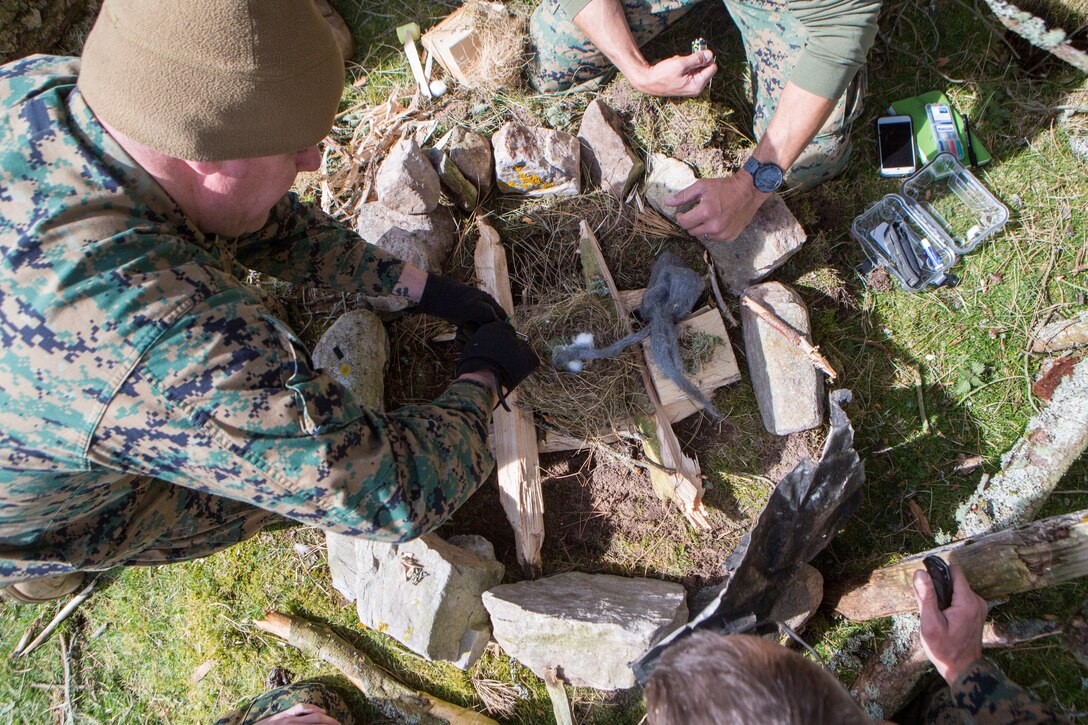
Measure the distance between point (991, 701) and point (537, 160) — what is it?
9.19 feet

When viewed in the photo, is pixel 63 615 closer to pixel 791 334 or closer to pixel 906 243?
pixel 791 334

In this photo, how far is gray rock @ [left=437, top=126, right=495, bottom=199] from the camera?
124 inches

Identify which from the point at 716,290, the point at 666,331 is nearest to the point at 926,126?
the point at 716,290

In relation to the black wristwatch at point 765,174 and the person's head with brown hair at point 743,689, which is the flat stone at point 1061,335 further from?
the person's head with brown hair at point 743,689

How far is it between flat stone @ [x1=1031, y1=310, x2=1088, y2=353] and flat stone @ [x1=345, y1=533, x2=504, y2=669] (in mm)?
2781

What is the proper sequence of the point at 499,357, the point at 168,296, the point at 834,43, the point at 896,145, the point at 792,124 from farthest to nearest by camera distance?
the point at 896,145 → the point at 792,124 → the point at 834,43 → the point at 499,357 → the point at 168,296

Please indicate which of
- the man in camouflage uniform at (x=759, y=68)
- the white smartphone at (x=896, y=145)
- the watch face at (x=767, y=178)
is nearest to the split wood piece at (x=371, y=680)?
the man in camouflage uniform at (x=759, y=68)

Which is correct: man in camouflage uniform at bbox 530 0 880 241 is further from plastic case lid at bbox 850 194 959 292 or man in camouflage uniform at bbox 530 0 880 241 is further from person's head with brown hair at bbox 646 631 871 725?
person's head with brown hair at bbox 646 631 871 725

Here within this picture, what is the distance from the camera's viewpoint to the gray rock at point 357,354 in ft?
9.31

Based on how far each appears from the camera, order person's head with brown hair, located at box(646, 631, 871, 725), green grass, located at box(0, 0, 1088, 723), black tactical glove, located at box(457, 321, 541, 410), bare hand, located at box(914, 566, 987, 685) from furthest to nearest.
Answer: green grass, located at box(0, 0, 1088, 723) < black tactical glove, located at box(457, 321, 541, 410) < bare hand, located at box(914, 566, 987, 685) < person's head with brown hair, located at box(646, 631, 871, 725)

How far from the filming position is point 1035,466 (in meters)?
2.71

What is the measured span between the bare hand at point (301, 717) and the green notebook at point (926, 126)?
155 inches

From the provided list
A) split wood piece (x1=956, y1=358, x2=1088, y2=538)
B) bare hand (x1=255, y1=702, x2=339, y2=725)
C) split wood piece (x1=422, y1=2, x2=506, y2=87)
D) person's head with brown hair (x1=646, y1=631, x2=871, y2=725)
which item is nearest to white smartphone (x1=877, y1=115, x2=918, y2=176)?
split wood piece (x1=956, y1=358, x2=1088, y2=538)

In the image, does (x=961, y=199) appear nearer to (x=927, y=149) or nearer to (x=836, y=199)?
(x=927, y=149)
